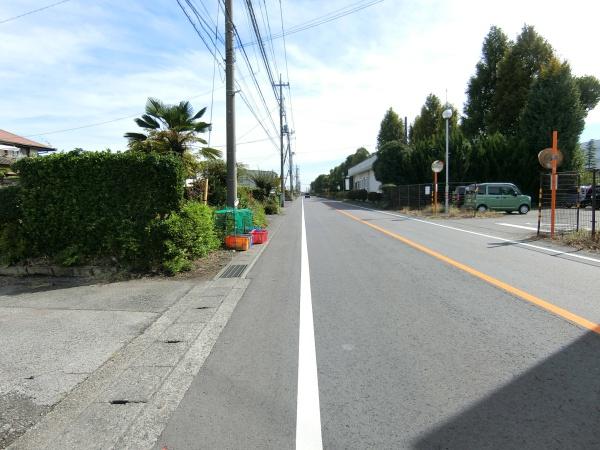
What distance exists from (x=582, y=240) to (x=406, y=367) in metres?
10.3

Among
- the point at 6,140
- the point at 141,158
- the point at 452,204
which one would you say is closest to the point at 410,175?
the point at 452,204

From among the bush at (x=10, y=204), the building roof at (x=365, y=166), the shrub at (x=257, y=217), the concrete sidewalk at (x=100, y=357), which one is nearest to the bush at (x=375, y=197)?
the building roof at (x=365, y=166)

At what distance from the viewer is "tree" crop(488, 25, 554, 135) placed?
42.7 m

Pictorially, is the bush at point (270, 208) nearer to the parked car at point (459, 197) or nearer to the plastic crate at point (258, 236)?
the parked car at point (459, 197)

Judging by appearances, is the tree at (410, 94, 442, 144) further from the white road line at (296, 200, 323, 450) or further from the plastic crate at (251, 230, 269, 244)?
the white road line at (296, 200, 323, 450)

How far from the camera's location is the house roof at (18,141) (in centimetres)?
3566

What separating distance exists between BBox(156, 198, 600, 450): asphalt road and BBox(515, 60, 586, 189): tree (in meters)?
31.0

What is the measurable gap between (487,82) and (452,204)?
2254 cm

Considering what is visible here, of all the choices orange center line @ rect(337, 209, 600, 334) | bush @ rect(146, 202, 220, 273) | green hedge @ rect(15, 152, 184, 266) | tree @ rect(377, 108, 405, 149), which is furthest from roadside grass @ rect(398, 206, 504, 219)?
tree @ rect(377, 108, 405, 149)

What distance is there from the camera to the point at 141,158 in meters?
8.86

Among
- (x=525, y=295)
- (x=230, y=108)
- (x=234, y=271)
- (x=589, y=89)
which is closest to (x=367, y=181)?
(x=589, y=89)

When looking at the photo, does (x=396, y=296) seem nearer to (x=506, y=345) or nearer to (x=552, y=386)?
(x=506, y=345)

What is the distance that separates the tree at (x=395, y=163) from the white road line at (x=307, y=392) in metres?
37.6

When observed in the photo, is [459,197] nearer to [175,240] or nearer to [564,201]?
[564,201]
